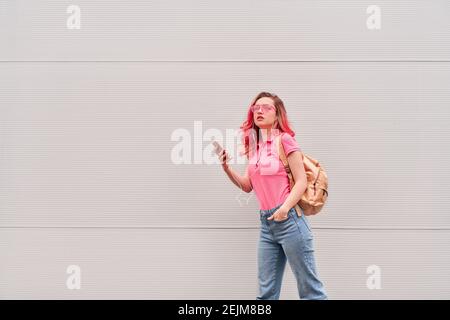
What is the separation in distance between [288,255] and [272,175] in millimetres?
410

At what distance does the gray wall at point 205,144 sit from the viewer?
2820 mm

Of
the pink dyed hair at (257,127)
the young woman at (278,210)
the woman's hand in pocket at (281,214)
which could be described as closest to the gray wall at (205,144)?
the pink dyed hair at (257,127)

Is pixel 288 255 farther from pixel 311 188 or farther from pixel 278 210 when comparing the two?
pixel 311 188

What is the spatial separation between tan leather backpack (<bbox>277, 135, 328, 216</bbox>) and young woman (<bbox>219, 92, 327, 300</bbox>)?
0.08 feet

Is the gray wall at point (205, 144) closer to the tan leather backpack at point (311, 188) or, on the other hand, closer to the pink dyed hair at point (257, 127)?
the pink dyed hair at point (257, 127)

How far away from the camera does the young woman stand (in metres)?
2.20

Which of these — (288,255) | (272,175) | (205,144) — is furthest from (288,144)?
(205,144)

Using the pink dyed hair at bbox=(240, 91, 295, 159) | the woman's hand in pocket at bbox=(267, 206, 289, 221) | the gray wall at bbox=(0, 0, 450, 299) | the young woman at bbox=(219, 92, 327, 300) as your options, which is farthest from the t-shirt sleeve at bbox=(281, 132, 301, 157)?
the gray wall at bbox=(0, 0, 450, 299)

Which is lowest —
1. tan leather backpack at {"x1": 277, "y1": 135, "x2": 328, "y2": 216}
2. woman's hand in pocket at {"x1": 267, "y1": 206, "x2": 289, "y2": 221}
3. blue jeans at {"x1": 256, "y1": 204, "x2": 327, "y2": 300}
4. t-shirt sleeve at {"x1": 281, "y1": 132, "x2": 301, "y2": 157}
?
blue jeans at {"x1": 256, "y1": 204, "x2": 327, "y2": 300}

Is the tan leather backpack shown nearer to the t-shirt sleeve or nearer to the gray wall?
the t-shirt sleeve

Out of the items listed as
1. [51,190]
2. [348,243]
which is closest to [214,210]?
[348,243]

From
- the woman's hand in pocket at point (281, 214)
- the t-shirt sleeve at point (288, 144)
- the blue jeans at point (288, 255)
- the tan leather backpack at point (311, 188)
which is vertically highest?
the t-shirt sleeve at point (288, 144)

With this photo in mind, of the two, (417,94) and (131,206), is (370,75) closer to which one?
(417,94)

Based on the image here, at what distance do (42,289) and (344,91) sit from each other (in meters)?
2.32
